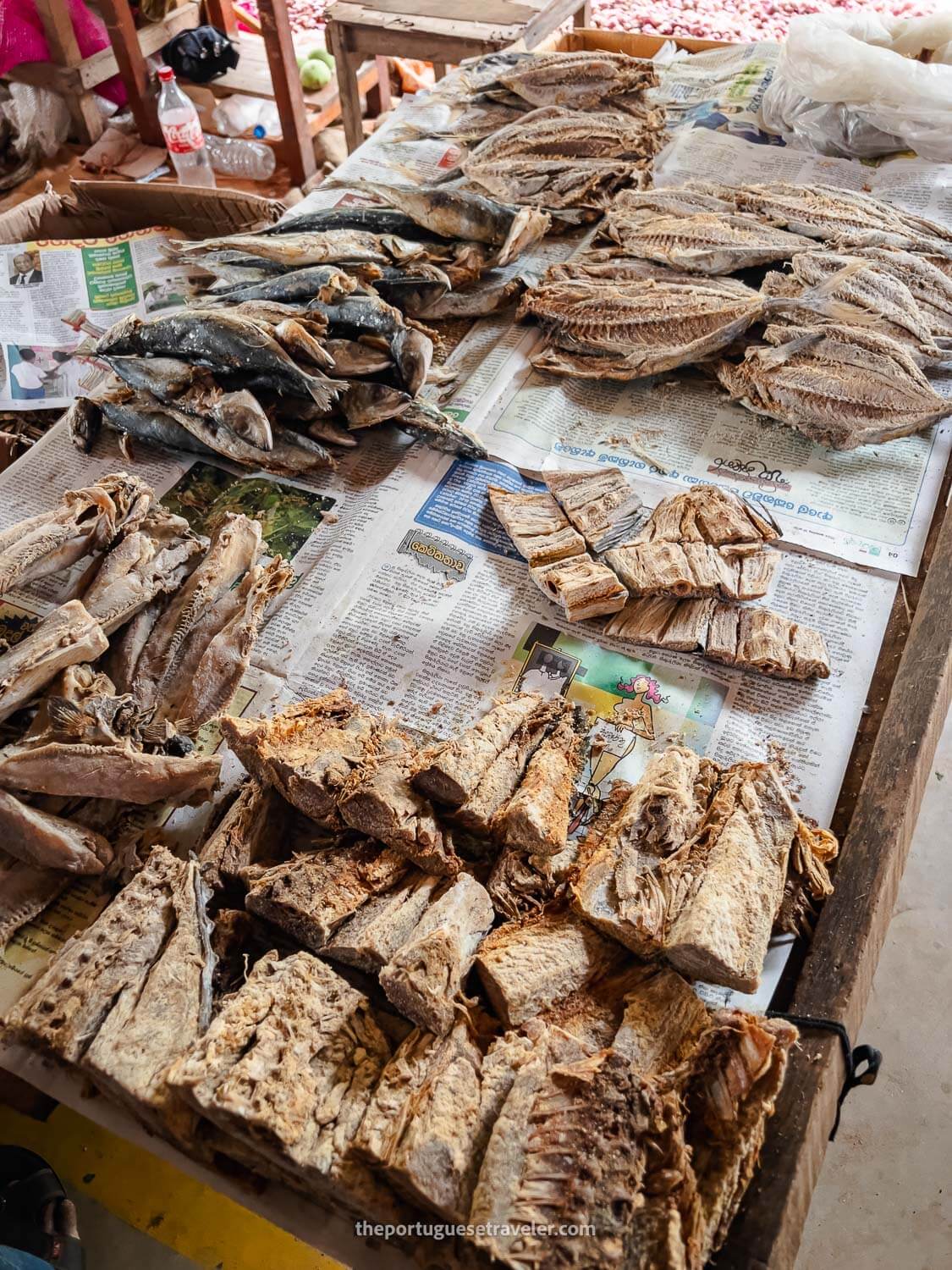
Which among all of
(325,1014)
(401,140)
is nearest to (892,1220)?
(325,1014)

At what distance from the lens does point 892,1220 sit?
82.3 inches

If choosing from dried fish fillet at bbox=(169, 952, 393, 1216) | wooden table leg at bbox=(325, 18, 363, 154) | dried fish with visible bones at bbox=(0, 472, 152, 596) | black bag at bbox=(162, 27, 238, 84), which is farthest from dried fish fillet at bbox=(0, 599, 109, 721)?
black bag at bbox=(162, 27, 238, 84)

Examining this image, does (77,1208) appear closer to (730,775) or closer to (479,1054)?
(479,1054)

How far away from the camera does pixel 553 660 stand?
2.09 m

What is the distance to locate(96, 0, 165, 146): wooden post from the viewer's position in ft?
15.0

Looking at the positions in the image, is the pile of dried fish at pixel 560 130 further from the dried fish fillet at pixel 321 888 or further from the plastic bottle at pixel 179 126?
the dried fish fillet at pixel 321 888

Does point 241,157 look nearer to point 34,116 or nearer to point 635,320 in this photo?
point 34,116

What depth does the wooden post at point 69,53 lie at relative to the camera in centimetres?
462

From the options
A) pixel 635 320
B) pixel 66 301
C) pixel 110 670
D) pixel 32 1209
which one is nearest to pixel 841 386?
pixel 635 320

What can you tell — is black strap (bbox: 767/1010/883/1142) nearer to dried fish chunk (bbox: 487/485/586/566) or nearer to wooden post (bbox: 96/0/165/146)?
dried fish chunk (bbox: 487/485/586/566)

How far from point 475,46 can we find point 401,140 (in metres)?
0.65

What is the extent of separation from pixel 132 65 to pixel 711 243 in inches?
152

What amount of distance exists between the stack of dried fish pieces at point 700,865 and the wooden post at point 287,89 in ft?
14.1

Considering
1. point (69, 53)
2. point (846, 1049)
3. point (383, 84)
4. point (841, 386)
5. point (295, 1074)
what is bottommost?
point (846, 1049)
